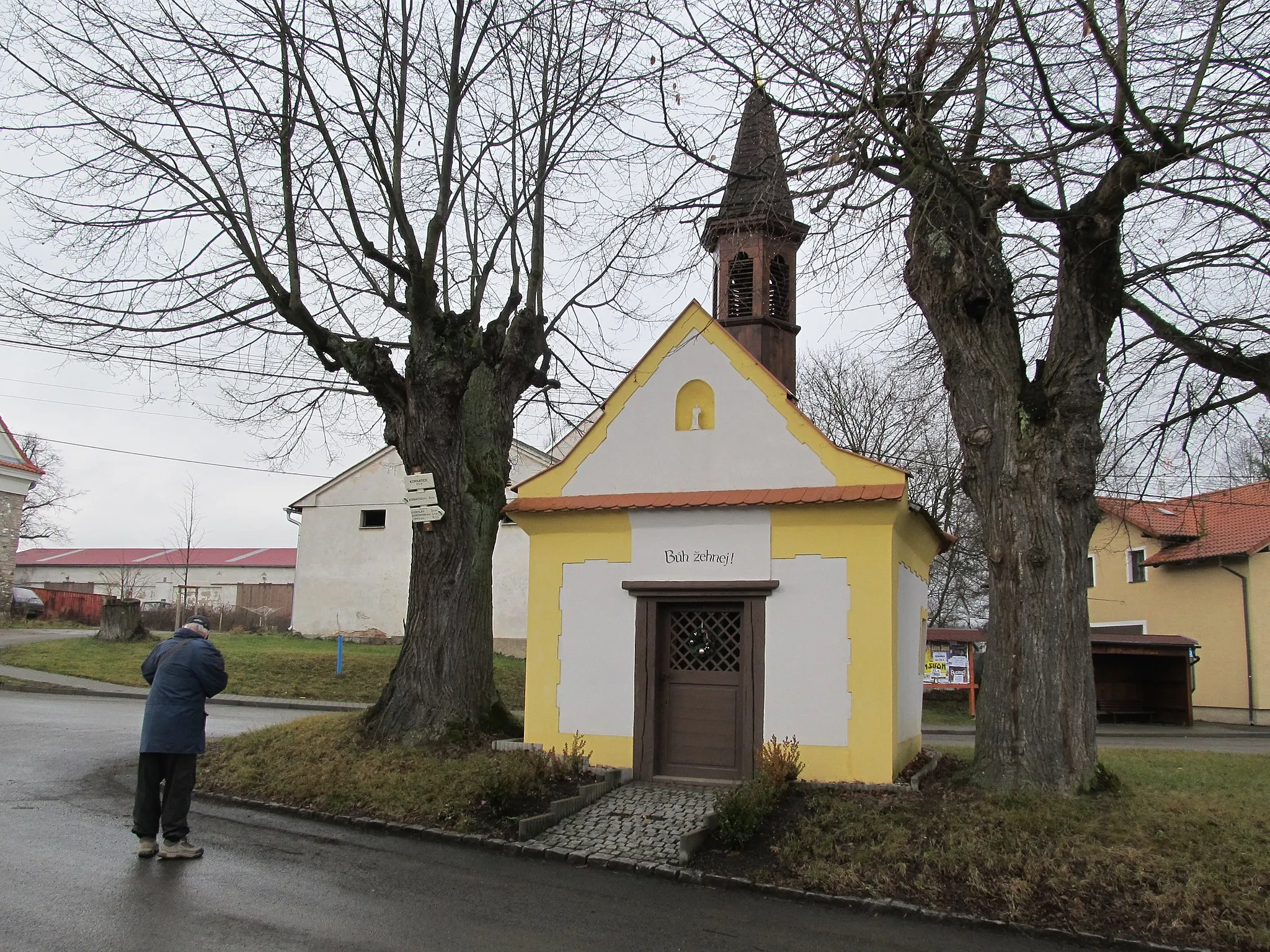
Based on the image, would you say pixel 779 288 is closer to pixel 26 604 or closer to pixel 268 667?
pixel 268 667

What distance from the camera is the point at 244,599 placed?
1756 inches

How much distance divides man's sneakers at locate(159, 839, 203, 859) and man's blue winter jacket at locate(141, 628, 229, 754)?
691mm

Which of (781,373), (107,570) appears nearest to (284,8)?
(781,373)

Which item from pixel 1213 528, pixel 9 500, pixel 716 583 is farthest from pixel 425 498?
pixel 1213 528

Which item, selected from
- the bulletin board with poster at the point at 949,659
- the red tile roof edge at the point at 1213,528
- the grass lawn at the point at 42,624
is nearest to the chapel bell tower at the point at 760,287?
the bulletin board with poster at the point at 949,659

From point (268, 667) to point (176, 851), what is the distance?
16545 millimetres

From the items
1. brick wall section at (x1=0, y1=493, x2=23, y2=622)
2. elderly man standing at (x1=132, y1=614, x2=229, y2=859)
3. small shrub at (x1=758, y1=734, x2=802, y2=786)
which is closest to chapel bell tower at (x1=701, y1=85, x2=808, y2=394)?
small shrub at (x1=758, y1=734, x2=802, y2=786)

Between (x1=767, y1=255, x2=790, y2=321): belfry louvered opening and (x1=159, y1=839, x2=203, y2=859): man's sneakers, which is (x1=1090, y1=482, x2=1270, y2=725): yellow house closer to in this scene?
(x1=767, y1=255, x2=790, y2=321): belfry louvered opening

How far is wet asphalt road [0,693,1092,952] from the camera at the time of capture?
616 centimetres

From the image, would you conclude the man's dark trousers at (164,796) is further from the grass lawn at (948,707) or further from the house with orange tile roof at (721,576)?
the grass lawn at (948,707)

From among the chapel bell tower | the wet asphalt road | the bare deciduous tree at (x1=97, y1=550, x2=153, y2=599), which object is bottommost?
the wet asphalt road

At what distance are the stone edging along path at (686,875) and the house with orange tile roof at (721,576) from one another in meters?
2.49

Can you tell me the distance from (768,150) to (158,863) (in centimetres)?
833

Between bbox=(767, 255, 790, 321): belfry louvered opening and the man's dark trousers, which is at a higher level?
bbox=(767, 255, 790, 321): belfry louvered opening
